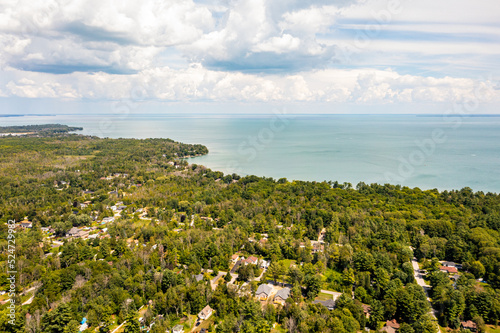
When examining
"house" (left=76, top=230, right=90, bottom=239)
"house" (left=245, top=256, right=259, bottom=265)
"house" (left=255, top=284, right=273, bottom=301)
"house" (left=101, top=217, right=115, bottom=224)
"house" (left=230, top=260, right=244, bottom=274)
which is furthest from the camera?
"house" (left=101, top=217, right=115, bottom=224)

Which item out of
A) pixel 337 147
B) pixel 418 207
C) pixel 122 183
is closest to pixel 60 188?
pixel 122 183

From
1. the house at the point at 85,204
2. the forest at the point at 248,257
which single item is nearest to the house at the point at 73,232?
the forest at the point at 248,257

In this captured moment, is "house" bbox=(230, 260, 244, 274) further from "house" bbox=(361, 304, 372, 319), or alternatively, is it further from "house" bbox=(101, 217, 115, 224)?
"house" bbox=(101, 217, 115, 224)

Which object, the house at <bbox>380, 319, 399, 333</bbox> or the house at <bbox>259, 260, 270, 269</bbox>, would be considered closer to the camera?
the house at <bbox>380, 319, 399, 333</bbox>

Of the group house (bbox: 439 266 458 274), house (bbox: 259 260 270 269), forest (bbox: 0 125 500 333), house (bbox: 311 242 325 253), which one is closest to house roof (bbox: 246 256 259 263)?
forest (bbox: 0 125 500 333)

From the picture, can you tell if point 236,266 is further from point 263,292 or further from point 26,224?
point 26,224

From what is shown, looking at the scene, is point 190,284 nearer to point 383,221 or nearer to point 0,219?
point 383,221

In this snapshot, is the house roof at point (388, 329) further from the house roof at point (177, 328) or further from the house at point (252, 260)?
the house roof at point (177, 328)
